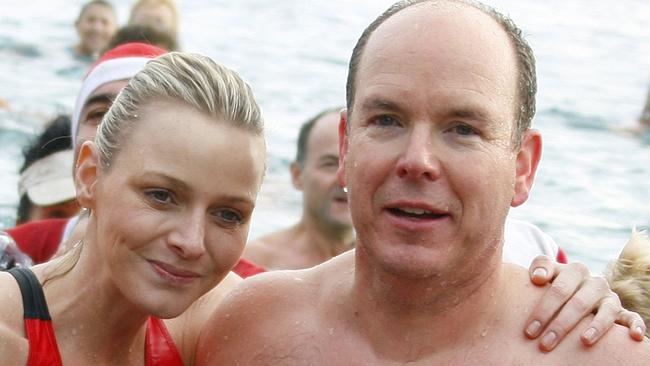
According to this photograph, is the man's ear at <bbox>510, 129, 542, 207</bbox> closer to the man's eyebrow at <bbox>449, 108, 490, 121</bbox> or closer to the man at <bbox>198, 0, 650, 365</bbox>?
the man at <bbox>198, 0, 650, 365</bbox>

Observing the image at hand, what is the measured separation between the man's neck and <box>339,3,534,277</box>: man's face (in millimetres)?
79

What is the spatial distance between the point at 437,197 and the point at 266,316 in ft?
2.47

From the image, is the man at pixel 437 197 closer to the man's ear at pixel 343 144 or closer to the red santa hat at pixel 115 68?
the man's ear at pixel 343 144

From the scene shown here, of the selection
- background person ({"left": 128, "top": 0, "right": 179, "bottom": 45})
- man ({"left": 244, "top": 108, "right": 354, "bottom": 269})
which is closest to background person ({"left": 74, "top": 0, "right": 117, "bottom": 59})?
background person ({"left": 128, "top": 0, "right": 179, "bottom": 45})

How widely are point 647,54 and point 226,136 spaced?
14156mm

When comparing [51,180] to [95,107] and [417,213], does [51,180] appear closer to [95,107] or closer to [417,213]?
[95,107]

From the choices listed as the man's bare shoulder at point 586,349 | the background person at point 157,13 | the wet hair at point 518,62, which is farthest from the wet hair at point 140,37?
the background person at point 157,13

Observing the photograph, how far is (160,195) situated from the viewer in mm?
3096

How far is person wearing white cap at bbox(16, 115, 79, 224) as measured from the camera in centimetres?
591

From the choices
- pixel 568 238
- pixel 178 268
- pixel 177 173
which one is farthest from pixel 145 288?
pixel 568 238

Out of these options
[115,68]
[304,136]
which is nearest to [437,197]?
[115,68]

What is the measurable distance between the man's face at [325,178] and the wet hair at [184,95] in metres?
3.64

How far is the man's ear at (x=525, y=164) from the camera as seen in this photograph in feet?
10.0

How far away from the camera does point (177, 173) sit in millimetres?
3064
